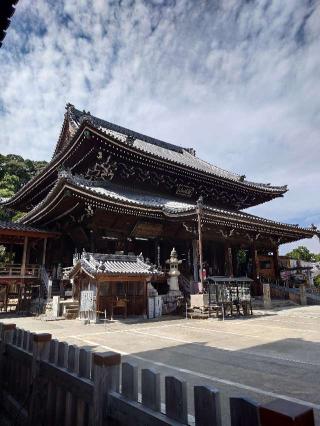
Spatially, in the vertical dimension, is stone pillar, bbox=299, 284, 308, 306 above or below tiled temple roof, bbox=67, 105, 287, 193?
below

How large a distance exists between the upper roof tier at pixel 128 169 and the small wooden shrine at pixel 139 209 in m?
0.06

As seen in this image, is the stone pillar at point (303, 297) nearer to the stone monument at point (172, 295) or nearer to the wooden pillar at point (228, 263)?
the wooden pillar at point (228, 263)

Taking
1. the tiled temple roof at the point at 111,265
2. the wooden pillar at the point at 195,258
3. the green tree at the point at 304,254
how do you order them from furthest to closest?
the green tree at the point at 304,254 → the wooden pillar at the point at 195,258 → the tiled temple roof at the point at 111,265

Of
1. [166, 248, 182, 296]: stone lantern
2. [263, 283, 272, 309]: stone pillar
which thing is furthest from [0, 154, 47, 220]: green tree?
[263, 283, 272, 309]: stone pillar

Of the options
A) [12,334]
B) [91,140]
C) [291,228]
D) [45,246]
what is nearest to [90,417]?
[12,334]

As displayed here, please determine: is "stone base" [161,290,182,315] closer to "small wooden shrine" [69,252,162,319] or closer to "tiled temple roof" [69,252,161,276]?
"small wooden shrine" [69,252,162,319]

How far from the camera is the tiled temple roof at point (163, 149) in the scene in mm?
21609

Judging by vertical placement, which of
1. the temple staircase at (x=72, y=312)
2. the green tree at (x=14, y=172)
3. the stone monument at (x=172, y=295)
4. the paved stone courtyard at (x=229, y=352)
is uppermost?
the green tree at (x=14, y=172)

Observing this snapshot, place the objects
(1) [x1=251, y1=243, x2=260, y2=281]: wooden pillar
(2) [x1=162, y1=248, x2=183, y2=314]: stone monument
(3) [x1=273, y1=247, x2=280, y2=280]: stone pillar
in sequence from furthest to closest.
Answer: (3) [x1=273, y1=247, x2=280, y2=280]: stone pillar
(1) [x1=251, y1=243, x2=260, y2=281]: wooden pillar
(2) [x1=162, y1=248, x2=183, y2=314]: stone monument

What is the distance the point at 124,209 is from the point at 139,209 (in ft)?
2.47

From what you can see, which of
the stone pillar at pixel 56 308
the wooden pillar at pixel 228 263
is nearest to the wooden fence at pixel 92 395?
the stone pillar at pixel 56 308

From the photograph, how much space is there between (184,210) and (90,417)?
13.7 metres

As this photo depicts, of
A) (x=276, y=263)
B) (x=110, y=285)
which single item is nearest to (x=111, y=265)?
(x=110, y=285)

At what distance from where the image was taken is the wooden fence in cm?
156
